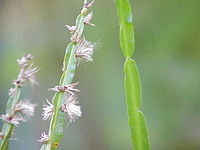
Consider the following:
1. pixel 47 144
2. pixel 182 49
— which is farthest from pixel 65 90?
pixel 182 49

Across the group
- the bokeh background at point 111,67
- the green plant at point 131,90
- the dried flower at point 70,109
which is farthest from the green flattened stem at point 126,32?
the bokeh background at point 111,67

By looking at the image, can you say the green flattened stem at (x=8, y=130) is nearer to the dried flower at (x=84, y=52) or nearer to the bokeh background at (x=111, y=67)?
the dried flower at (x=84, y=52)

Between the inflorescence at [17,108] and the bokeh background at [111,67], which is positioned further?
the bokeh background at [111,67]

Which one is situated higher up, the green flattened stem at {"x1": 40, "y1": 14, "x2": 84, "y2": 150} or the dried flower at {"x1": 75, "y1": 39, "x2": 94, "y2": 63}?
the dried flower at {"x1": 75, "y1": 39, "x2": 94, "y2": 63}

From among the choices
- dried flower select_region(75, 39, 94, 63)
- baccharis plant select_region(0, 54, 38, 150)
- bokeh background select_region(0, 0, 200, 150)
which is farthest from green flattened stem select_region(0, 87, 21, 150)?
bokeh background select_region(0, 0, 200, 150)

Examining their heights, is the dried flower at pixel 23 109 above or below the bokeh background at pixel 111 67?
below

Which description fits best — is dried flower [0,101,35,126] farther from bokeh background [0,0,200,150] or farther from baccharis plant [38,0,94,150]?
bokeh background [0,0,200,150]

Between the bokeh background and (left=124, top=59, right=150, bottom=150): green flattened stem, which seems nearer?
(left=124, top=59, right=150, bottom=150): green flattened stem

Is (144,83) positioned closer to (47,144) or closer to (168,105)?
(168,105)
